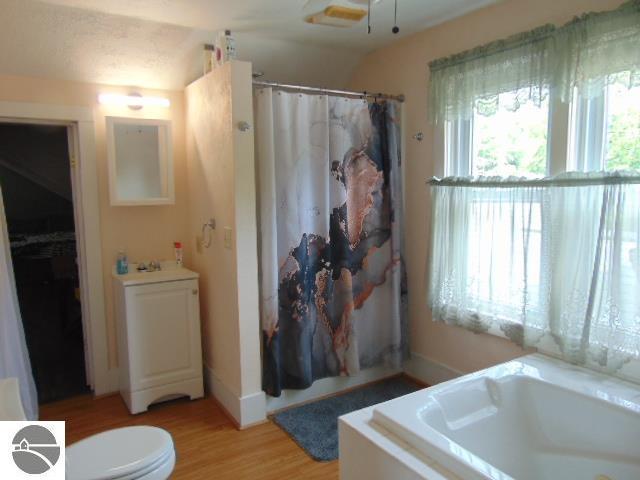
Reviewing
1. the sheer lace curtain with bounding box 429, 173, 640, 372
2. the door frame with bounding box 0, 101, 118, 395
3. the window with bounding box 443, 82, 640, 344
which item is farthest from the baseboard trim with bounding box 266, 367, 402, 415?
the door frame with bounding box 0, 101, 118, 395

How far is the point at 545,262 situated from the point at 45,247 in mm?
4965

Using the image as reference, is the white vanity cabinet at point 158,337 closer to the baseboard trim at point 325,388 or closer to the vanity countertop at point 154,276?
the vanity countertop at point 154,276

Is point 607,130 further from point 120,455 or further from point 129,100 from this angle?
point 129,100

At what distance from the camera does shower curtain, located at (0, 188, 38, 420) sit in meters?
2.66

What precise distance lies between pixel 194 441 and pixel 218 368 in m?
0.54

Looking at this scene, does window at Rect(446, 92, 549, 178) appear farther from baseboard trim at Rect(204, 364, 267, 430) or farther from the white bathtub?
baseboard trim at Rect(204, 364, 267, 430)

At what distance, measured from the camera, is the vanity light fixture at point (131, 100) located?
304cm

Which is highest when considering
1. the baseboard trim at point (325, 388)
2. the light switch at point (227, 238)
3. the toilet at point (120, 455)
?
the light switch at point (227, 238)

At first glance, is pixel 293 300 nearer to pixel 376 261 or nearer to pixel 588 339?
pixel 376 261

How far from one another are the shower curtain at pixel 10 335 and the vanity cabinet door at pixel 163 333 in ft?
1.90

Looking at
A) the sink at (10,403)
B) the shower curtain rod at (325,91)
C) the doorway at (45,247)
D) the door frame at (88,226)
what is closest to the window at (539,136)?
the shower curtain rod at (325,91)

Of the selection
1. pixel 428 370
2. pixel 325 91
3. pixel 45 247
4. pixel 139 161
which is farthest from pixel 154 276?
pixel 45 247

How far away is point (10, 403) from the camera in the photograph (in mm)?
1521

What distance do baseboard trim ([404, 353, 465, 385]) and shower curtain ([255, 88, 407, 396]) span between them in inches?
5.5
